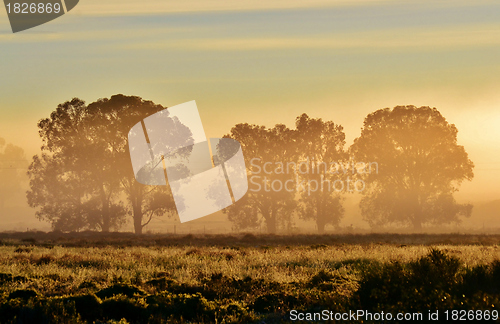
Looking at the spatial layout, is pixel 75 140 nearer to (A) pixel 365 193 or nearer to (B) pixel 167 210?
(B) pixel 167 210

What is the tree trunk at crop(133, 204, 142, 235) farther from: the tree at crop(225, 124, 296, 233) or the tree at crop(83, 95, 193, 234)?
the tree at crop(225, 124, 296, 233)

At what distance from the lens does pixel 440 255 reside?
1298cm

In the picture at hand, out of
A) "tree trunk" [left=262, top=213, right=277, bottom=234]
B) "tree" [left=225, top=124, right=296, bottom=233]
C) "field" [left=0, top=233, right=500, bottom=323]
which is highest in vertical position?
"tree" [left=225, top=124, right=296, bottom=233]

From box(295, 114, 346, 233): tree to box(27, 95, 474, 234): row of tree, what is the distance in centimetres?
11

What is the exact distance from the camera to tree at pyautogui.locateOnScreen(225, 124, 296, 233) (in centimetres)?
5509

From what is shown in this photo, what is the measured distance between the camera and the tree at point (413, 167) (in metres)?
53.6

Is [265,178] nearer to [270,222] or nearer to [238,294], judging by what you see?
[270,222]

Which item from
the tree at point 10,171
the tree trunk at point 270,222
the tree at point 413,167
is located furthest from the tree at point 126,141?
the tree at point 10,171

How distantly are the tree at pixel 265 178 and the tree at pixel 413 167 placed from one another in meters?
8.41

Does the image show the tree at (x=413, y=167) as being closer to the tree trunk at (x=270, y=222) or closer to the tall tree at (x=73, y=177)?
the tree trunk at (x=270, y=222)

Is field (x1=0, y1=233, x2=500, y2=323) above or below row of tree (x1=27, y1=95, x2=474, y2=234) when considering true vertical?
below

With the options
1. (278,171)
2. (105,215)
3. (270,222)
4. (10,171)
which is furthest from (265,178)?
(10,171)

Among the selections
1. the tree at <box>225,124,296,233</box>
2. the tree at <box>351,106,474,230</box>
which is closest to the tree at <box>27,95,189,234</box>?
the tree at <box>225,124,296,233</box>

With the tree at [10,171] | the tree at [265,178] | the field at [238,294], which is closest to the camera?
the field at [238,294]
